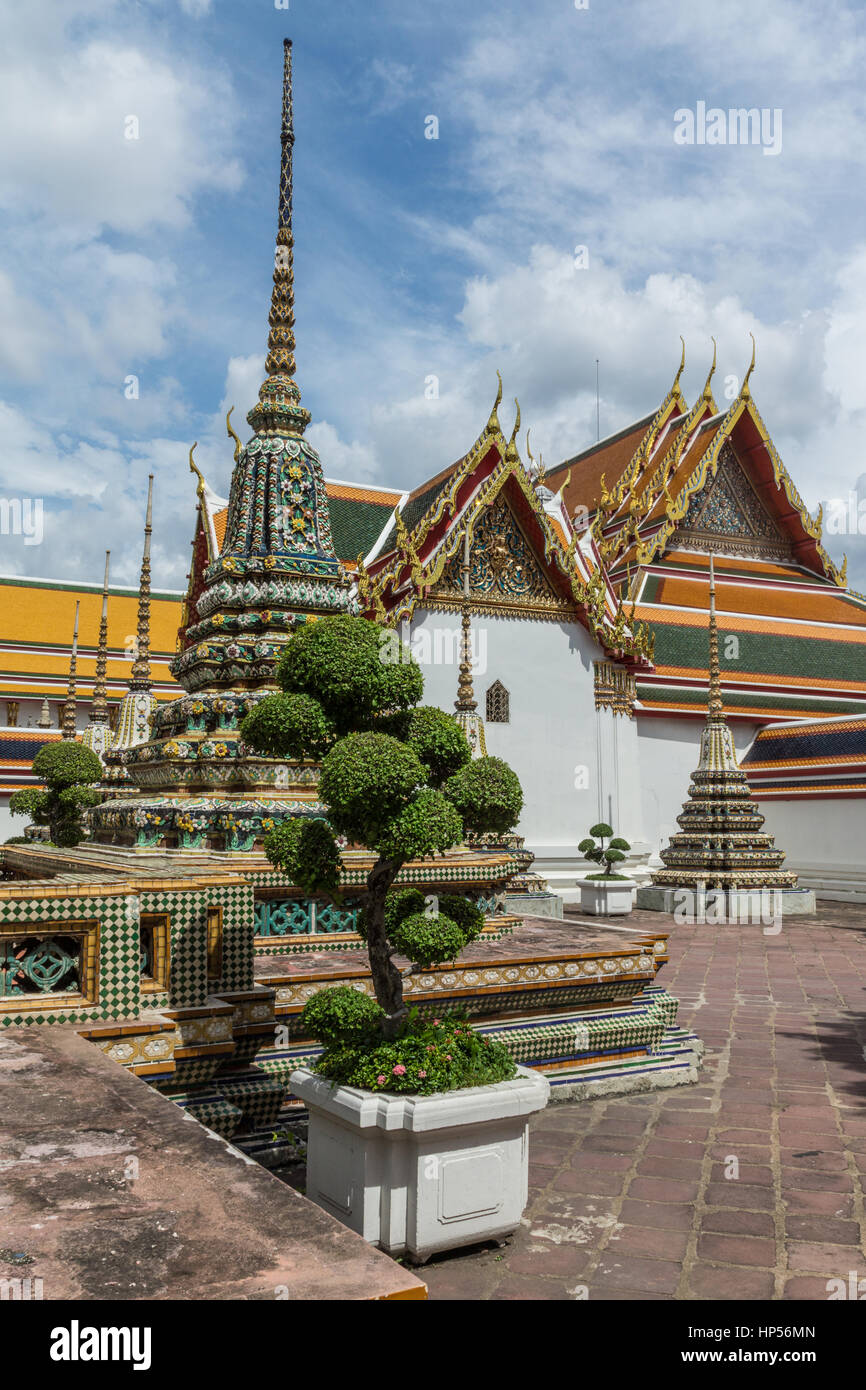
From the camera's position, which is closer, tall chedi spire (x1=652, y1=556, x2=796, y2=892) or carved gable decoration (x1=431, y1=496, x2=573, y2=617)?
tall chedi spire (x1=652, y1=556, x2=796, y2=892)

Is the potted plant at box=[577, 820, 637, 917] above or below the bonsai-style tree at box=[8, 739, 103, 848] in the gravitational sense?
below

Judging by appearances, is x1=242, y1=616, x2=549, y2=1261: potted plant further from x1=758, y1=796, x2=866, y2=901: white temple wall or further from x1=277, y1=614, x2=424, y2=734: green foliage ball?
x1=758, y1=796, x2=866, y2=901: white temple wall

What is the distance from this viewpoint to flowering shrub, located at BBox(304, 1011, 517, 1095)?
366 centimetres

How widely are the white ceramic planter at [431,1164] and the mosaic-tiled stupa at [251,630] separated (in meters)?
3.40

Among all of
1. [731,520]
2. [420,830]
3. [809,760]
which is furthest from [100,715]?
[731,520]

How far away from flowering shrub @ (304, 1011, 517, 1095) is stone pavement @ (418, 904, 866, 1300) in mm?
614

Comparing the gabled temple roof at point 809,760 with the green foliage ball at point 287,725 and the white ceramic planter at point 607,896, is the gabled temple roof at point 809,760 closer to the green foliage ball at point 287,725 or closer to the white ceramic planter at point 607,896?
the white ceramic planter at point 607,896

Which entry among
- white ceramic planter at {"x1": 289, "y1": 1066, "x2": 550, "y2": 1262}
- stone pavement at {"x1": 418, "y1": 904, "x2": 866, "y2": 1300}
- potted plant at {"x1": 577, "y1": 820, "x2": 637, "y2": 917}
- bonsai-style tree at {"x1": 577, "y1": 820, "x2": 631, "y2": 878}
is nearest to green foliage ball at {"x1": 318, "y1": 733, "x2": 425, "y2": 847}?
white ceramic planter at {"x1": 289, "y1": 1066, "x2": 550, "y2": 1262}

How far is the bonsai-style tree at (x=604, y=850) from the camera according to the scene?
1677cm

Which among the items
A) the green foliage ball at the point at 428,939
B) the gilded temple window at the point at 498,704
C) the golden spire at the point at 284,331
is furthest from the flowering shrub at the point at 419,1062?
the gilded temple window at the point at 498,704

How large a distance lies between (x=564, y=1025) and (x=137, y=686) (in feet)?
26.8

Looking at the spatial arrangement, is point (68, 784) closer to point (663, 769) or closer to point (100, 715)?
point (100, 715)
